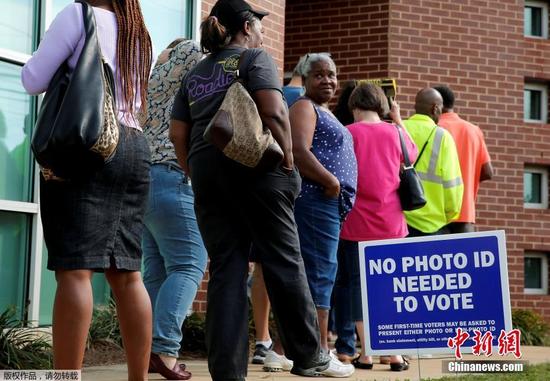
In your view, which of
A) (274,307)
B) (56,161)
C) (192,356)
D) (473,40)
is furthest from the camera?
(473,40)

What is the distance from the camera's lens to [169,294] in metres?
5.71

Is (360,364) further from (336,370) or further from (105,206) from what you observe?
(105,206)

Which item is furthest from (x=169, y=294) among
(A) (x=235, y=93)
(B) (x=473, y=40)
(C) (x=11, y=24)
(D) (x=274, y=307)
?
(B) (x=473, y=40)

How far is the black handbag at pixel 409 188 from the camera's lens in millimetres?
6969

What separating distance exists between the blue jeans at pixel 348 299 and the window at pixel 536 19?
740 centimetres

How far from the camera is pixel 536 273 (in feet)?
43.2

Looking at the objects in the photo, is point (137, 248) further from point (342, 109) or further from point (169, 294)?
point (342, 109)

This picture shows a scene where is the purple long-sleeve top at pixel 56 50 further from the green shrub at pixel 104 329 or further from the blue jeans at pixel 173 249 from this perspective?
the green shrub at pixel 104 329

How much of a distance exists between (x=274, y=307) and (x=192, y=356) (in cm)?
273

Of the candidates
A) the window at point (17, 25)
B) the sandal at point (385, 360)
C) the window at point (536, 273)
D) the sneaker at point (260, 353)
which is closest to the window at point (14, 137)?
the window at point (17, 25)

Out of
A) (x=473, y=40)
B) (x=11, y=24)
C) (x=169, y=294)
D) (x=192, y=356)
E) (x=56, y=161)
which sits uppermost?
(x=473, y=40)

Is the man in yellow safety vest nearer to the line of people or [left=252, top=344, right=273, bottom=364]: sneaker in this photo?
the line of people

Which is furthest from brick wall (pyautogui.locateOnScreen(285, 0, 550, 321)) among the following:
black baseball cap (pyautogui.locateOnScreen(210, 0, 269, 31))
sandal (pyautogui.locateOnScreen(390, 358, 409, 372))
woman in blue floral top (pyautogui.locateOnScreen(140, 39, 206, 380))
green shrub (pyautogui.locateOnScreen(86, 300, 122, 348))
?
black baseball cap (pyautogui.locateOnScreen(210, 0, 269, 31))

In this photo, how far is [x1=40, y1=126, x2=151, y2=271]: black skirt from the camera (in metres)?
4.21
